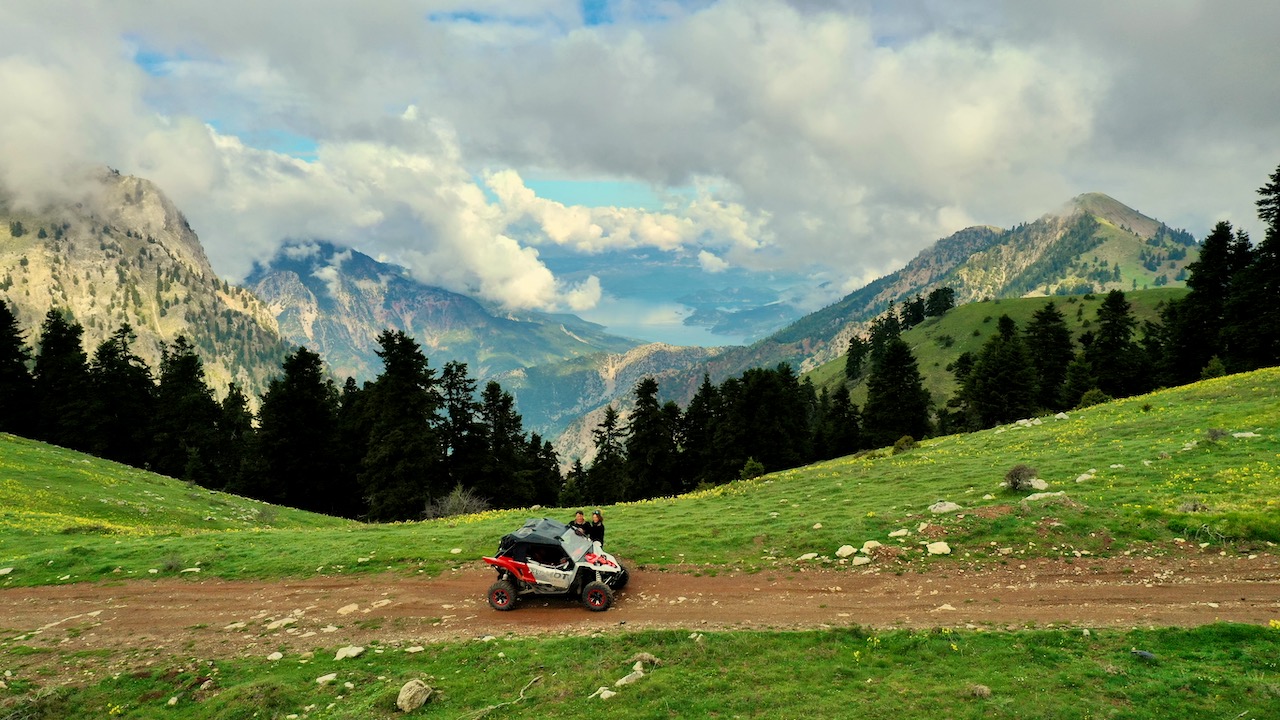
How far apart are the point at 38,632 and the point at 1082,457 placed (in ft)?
138

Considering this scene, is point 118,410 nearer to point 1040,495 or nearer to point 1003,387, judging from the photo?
point 1040,495

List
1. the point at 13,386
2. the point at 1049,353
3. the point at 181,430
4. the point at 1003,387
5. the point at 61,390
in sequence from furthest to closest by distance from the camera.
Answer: the point at 1049,353
the point at 1003,387
the point at 61,390
the point at 181,430
the point at 13,386

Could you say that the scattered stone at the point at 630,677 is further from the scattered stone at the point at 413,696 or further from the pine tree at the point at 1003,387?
the pine tree at the point at 1003,387

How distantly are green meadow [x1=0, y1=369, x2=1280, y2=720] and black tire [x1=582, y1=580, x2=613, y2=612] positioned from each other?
2.36 meters

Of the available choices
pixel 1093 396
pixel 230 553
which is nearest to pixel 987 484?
pixel 230 553

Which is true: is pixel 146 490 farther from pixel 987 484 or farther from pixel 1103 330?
pixel 1103 330

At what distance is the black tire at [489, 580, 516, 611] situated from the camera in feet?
66.3

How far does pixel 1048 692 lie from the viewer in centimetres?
1270

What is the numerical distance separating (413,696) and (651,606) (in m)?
8.03

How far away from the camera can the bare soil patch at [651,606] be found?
16.9m

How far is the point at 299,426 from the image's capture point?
6725 centimetres

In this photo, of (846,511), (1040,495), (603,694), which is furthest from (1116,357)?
(603,694)

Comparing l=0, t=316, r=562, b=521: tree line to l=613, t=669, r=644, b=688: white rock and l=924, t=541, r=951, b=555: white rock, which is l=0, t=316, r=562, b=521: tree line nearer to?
l=924, t=541, r=951, b=555: white rock

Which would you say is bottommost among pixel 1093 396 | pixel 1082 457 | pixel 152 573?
pixel 152 573
